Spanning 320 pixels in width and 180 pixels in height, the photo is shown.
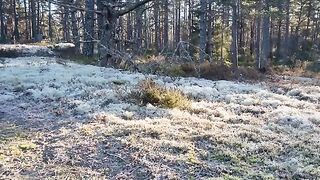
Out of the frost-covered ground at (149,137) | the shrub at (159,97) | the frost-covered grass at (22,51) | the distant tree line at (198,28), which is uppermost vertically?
the distant tree line at (198,28)

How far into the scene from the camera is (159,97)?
20.3 ft

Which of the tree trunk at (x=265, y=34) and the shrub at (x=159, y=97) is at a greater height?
the tree trunk at (x=265, y=34)

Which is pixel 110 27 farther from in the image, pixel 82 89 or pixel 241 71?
pixel 241 71

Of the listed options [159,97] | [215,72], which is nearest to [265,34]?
[215,72]

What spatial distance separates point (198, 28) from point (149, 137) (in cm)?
2225

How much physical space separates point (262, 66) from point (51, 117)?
40.4ft

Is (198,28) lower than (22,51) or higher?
higher

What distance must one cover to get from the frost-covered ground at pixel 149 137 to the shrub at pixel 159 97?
7.3 inches

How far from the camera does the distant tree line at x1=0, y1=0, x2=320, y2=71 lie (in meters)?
7.78

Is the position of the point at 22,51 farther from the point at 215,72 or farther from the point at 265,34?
the point at 265,34

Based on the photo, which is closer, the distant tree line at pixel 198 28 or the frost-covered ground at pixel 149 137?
the frost-covered ground at pixel 149 137

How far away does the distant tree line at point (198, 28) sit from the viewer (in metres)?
7.78

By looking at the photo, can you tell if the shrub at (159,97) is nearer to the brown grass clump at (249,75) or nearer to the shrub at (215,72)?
the shrub at (215,72)

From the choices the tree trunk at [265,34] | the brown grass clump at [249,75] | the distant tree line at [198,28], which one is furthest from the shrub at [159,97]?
the tree trunk at [265,34]
